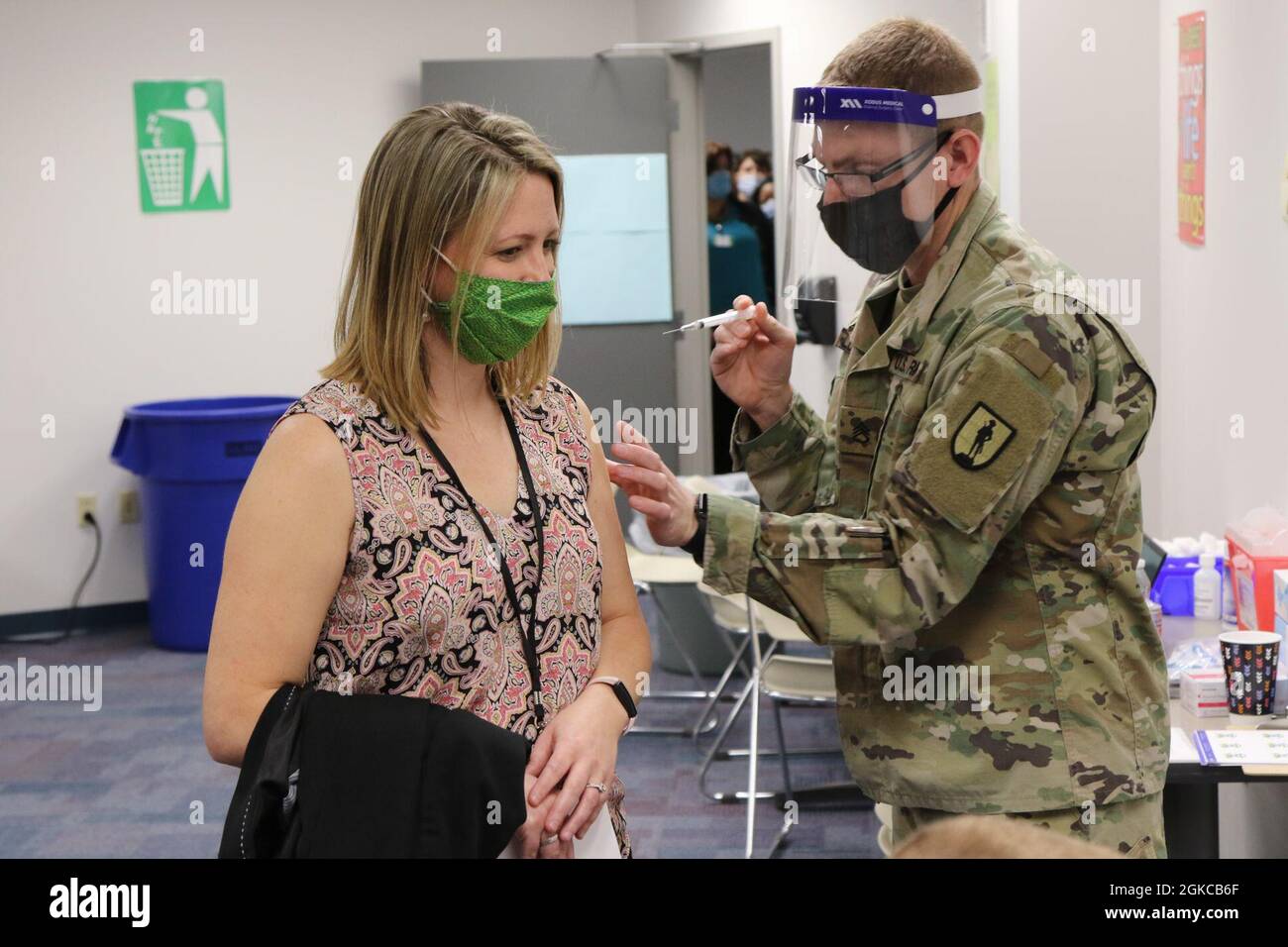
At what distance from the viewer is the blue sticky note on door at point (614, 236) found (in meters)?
6.73

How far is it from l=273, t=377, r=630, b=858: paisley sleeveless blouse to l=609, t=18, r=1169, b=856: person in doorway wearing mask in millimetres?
144

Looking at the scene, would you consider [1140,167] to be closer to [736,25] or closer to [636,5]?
[736,25]

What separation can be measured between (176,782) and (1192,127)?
11.9ft

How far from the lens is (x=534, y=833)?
4.90 ft

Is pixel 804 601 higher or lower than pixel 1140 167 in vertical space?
lower

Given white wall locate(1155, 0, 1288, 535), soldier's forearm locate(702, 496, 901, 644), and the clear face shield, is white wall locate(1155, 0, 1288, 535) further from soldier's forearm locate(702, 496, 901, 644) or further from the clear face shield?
soldier's forearm locate(702, 496, 901, 644)

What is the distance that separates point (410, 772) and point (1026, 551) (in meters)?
0.74

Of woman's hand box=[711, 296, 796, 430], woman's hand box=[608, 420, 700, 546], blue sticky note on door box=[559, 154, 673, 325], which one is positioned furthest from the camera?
blue sticky note on door box=[559, 154, 673, 325]

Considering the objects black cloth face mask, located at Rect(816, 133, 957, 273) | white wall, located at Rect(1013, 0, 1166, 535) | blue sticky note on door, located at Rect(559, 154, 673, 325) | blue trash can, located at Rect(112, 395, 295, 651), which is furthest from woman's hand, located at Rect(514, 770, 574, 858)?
blue sticky note on door, located at Rect(559, 154, 673, 325)

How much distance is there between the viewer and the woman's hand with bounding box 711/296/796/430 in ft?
6.16

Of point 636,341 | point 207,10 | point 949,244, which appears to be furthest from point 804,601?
point 207,10

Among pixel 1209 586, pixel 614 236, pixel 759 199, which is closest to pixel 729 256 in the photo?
pixel 759 199

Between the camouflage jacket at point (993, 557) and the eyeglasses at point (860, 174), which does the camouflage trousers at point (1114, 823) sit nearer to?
the camouflage jacket at point (993, 557)

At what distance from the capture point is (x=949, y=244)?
5.66 feet
